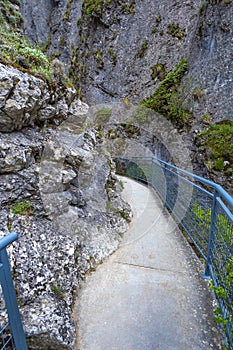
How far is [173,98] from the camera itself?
790 cm

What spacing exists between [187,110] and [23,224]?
6.73m

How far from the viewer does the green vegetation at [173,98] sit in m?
7.33

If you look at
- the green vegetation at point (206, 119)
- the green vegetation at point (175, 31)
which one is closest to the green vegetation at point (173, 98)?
the green vegetation at point (206, 119)

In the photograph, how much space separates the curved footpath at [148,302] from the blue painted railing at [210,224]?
202mm

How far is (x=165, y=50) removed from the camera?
9.54m

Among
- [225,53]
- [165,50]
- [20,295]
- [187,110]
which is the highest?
[165,50]

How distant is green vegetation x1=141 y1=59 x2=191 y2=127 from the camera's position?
7332mm

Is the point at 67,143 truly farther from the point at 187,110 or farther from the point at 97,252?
the point at 187,110

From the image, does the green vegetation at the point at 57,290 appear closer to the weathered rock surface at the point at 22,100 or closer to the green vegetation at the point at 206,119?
the weathered rock surface at the point at 22,100

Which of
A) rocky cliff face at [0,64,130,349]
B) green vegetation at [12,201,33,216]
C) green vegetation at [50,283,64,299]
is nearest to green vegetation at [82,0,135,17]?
rocky cliff face at [0,64,130,349]

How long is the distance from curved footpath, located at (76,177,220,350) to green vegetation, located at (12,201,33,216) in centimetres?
108

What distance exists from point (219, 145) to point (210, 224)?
4.43m

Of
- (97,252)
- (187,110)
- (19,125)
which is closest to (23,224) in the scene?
(97,252)

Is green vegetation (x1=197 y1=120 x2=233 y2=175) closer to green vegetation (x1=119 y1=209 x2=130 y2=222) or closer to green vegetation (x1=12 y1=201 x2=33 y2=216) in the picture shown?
green vegetation (x1=119 y1=209 x2=130 y2=222)
